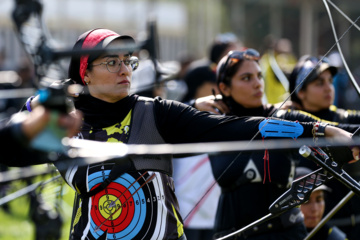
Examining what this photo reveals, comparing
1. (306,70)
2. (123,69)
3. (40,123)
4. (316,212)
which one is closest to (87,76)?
(123,69)

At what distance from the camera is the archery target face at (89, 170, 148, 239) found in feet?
9.52

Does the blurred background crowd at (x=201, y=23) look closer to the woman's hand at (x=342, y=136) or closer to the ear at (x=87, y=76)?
the ear at (x=87, y=76)

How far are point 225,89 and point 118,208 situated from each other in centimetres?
127

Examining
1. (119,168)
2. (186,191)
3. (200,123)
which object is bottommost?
(186,191)

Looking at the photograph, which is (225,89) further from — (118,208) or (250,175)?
(118,208)

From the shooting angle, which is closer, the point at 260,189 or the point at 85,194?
the point at 85,194

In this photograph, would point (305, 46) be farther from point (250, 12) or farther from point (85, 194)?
point (85, 194)

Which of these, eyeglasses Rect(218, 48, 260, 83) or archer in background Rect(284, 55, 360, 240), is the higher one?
eyeglasses Rect(218, 48, 260, 83)

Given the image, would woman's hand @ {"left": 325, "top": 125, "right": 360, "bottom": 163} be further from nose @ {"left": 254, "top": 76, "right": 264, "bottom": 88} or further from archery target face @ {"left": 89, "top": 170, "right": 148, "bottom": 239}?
nose @ {"left": 254, "top": 76, "right": 264, "bottom": 88}

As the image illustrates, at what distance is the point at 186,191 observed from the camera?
210 inches

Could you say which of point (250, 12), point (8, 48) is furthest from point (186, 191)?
point (250, 12)

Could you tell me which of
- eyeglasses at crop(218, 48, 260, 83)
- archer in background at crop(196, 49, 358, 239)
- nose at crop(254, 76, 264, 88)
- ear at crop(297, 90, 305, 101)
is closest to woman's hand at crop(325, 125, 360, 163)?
archer in background at crop(196, 49, 358, 239)

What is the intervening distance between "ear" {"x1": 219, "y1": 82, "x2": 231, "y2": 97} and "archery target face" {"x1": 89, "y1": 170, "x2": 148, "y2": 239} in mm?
1177

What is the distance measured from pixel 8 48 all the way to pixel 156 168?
13.6 meters
